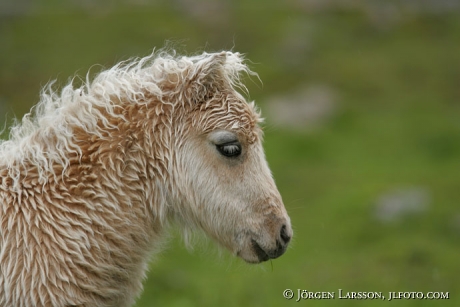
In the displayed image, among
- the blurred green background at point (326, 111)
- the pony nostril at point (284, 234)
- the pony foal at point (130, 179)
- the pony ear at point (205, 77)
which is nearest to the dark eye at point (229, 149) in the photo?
the pony foal at point (130, 179)

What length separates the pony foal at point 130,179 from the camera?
5.86m

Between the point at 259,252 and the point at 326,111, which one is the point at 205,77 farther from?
the point at 326,111

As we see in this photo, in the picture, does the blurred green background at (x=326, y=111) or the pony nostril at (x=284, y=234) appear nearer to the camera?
the pony nostril at (x=284, y=234)

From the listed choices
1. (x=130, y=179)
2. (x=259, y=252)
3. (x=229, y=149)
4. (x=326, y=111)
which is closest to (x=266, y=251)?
(x=259, y=252)

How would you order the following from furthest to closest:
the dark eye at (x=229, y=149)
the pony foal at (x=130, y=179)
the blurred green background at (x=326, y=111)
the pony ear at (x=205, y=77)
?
the blurred green background at (x=326, y=111) → the pony ear at (x=205, y=77) → the dark eye at (x=229, y=149) → the pony foal at (x=130, y=179)

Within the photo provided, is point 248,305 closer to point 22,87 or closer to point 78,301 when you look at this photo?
point 78,301

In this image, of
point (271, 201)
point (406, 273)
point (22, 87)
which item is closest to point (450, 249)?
point (406, 273)

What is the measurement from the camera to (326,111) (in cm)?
2405

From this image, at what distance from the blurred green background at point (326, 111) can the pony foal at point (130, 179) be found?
3986 millimetres

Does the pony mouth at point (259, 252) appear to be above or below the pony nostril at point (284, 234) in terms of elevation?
below

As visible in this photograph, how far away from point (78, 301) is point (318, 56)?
22.9m

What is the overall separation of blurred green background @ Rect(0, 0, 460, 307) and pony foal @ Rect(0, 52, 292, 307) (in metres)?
3.99

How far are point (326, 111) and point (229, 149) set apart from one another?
18066 mm

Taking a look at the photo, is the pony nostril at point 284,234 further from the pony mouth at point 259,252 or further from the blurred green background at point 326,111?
the blurred green background at point 326,111
